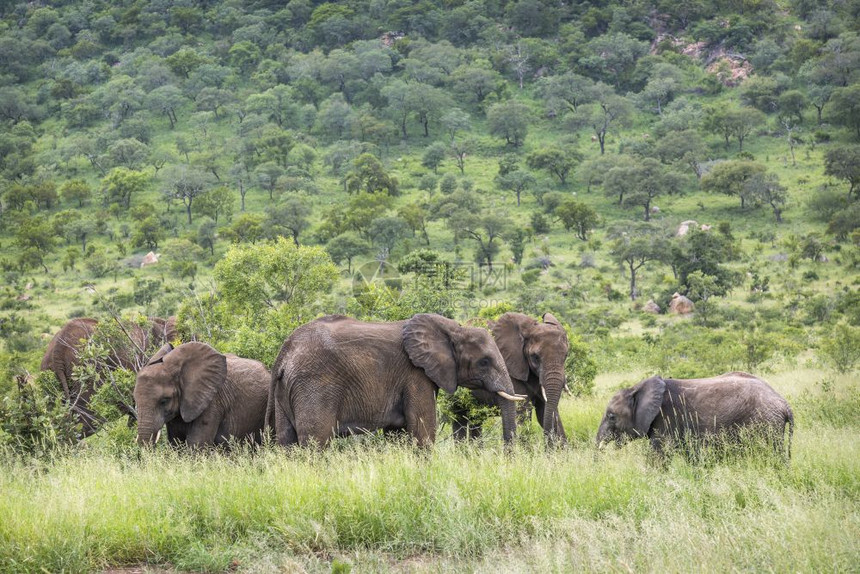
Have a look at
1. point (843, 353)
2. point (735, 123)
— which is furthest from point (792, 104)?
point (843, 353)

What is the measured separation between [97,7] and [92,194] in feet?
243

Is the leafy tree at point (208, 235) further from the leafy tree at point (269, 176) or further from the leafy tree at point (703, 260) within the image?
the leafy tree at point (703, 260)

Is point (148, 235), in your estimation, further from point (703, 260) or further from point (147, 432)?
point (147, 432)

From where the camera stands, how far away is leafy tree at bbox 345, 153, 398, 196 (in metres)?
67.2

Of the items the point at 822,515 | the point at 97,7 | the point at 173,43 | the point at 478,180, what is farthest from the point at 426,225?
the point at 97,7

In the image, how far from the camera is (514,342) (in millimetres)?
11180

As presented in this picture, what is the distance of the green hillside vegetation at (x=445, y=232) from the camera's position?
21.5 ft

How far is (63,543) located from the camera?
19.7 ft

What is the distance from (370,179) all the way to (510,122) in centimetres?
1880

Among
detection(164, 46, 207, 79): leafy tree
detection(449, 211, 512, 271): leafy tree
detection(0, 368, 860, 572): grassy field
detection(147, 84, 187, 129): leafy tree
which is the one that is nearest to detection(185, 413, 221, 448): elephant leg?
detection(0, 368, 860, 572): grassy field

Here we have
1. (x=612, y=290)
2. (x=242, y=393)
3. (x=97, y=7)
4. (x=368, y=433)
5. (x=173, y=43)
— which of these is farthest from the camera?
(x=97, y=7)

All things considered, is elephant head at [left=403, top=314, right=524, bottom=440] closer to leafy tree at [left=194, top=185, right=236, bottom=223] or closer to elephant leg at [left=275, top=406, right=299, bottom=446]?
elephant leg at [left=275, top=406, right=299, bottom=446]

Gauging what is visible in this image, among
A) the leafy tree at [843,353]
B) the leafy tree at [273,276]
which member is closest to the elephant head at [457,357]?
the leafy tree at [273,276]

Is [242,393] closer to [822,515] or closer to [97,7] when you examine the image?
[822,515]
